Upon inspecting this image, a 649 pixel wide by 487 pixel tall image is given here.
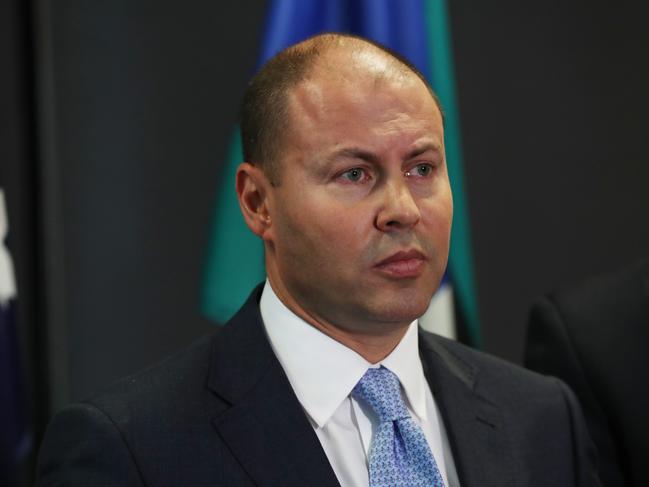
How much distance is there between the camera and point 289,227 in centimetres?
168

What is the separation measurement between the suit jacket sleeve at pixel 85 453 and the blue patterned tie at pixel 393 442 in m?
0.36

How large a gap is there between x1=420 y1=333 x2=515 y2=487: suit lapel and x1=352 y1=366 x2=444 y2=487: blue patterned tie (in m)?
0.08

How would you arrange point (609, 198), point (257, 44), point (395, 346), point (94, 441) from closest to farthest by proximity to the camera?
point (94, 441)
point (395, 346)
point (257, 44)
point (609, 198)

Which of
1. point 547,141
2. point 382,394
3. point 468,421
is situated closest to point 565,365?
point 468,421

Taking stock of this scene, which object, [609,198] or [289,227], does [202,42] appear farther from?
[289,227]

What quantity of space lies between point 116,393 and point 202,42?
1700 millimetres

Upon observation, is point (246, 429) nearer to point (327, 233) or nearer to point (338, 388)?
point (338, 388)

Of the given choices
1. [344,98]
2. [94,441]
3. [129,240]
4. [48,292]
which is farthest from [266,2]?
[94,441]

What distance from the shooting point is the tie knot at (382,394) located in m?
1.69

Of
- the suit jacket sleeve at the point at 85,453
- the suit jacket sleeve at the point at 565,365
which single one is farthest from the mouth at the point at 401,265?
the suit jacket sleeve at the point at 565,365

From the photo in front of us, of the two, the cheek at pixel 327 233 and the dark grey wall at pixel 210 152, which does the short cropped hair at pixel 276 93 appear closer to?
the cheek at pixel 327 233

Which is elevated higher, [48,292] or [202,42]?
[202,42]

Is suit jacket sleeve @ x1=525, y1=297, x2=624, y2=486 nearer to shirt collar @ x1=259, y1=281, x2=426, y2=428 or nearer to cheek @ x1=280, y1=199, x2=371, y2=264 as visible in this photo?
shirt collar @ x1=259, y1=281, x2=426, y2=428

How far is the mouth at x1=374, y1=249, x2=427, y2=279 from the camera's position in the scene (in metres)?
1.62
